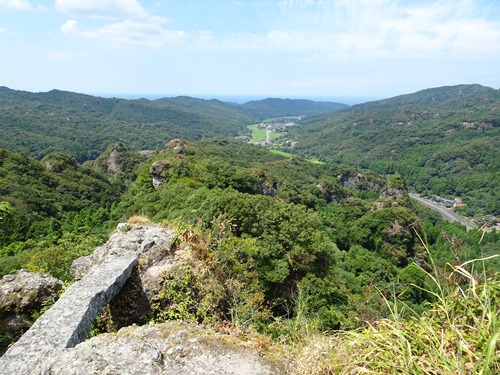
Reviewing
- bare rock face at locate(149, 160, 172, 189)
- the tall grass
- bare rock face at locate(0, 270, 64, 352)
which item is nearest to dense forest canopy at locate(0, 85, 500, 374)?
the tall grass

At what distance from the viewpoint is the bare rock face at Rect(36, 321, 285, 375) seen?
381 cm

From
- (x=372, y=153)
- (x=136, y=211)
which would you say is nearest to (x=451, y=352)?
(x=136, y=211)

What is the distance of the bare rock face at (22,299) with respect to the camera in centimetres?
Answer: 731

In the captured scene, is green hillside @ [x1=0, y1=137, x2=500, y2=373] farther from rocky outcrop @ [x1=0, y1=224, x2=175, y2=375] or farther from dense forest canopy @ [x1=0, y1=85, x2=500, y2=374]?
rocky outcrop @ [x1=0, y1=224, x2=175, y2=375]

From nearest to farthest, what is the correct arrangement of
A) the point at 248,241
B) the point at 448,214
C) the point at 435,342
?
1. the point at 435,342
2. the point at 248,241
3. the point at 448,214

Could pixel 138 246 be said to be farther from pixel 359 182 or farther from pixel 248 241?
pixel 359 182

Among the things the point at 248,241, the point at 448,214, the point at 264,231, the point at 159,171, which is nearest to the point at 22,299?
the point at 248,241

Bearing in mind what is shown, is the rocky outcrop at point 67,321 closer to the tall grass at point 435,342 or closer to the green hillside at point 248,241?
the green hillside at point 248,241

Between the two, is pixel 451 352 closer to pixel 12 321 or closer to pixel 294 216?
pixel 12 321

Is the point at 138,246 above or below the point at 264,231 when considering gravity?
above

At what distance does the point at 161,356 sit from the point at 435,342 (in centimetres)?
320

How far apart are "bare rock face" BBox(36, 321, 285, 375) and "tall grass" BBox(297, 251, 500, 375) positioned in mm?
840

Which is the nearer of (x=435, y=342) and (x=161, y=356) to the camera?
(x=435, y=342)

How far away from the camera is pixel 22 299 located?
7492 millimetres
